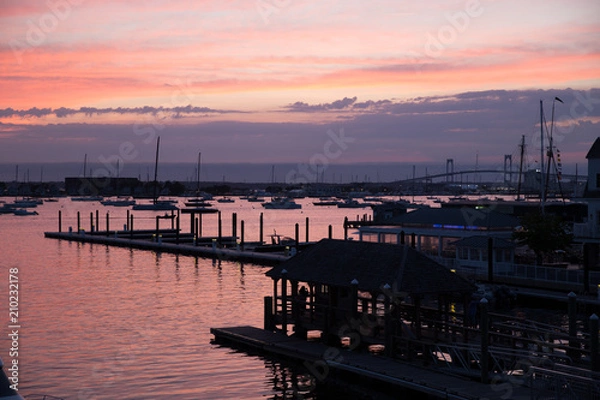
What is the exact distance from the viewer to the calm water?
29266mm

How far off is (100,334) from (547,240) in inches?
1129

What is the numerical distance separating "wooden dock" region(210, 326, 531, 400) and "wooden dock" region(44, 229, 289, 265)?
116ft

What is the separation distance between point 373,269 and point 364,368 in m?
4.79

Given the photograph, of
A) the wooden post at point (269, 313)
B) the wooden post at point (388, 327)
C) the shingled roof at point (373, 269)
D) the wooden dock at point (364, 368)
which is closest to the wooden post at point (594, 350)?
the wooden dock at point (364, 368)

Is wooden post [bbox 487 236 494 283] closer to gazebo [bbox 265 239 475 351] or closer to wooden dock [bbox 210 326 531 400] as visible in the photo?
gazebo [bbox 265 239 475 351]

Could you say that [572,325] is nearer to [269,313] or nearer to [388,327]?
[388,327]

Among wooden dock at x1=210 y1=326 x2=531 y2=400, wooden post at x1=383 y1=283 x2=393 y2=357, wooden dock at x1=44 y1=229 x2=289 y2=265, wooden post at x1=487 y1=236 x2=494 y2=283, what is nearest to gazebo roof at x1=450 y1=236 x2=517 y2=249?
wooden post at x1=487 y1=236 x2=494 y2=283

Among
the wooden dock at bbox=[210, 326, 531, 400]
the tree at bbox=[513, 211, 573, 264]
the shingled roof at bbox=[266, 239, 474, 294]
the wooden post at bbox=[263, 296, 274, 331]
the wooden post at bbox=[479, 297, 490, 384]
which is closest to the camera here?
the wooden dock at bbox=[210, 326, 531, 400]

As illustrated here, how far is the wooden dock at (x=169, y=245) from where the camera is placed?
72.8 metres

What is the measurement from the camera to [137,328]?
133ft

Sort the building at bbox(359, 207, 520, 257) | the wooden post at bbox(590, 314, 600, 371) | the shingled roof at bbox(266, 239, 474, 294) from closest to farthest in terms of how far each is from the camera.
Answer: the wooden post at bbox(590, 314, 600, 371), the shingled roof at bbox(266, 239, 474, 294), the building at bbox(359, 207, 520, 257)

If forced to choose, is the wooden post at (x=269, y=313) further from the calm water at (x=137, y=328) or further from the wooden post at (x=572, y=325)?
the wooden post at (x=572, y=325)

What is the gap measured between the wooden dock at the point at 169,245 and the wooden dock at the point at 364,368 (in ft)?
116

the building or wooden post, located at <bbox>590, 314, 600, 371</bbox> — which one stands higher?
the building
